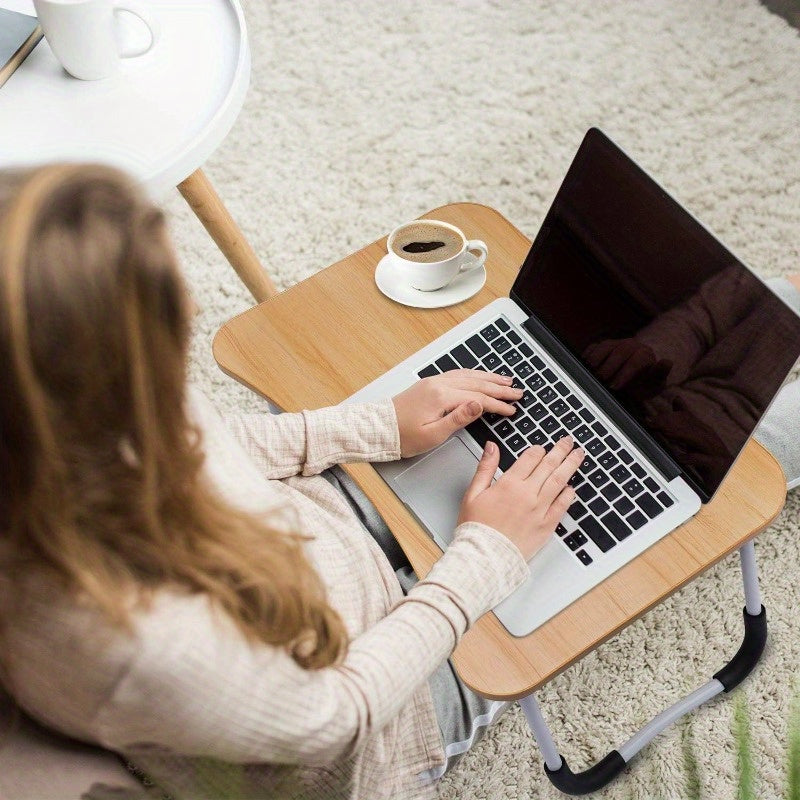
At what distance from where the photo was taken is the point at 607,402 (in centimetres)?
88

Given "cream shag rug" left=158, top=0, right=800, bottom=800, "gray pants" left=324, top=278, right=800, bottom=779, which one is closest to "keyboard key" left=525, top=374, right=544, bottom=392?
"gray pants" left=324, top=278, right=800, bottom=779

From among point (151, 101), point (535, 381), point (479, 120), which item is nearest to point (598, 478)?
point (535, 381)

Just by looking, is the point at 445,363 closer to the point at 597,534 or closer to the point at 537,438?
the point at 537,438

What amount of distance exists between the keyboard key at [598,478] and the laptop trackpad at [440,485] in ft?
0.40

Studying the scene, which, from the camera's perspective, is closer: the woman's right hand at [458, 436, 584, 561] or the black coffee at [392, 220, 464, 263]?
the woman's right hand at [458, 436, 584, 561]

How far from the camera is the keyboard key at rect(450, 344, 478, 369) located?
3.09 feet

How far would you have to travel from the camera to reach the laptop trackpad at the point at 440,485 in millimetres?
852

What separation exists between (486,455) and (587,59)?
1525mm

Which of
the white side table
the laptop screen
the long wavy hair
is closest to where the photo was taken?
the long wavy hair

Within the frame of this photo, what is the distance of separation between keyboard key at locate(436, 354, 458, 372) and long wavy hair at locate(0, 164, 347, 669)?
1.35 ft

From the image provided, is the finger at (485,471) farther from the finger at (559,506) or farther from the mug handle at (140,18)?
the mug handle at (140,18)

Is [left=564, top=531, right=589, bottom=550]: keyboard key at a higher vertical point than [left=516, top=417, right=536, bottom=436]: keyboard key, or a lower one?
lower

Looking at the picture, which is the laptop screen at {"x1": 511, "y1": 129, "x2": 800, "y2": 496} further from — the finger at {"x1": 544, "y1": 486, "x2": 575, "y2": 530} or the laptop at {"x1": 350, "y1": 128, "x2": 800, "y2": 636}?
the finger at {"x1": 544, "y1": 486, "x2": 575, "y2": 530}

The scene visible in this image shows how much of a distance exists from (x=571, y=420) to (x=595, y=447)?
0.13 feet
